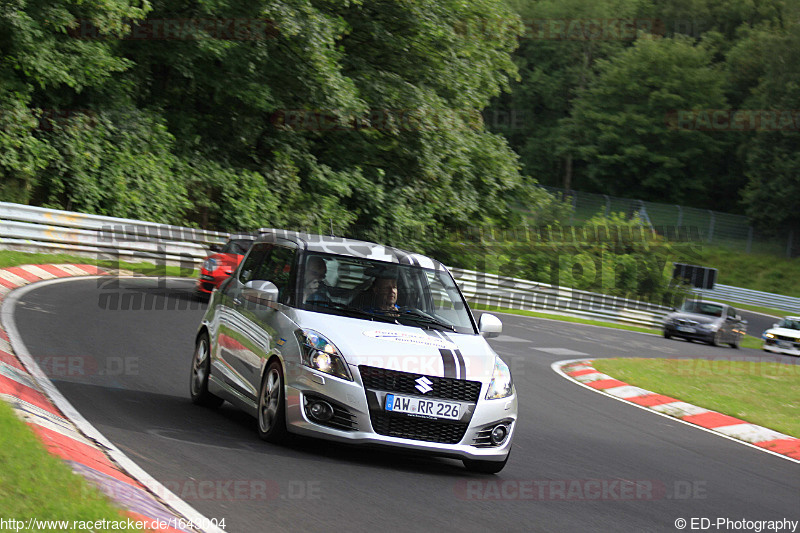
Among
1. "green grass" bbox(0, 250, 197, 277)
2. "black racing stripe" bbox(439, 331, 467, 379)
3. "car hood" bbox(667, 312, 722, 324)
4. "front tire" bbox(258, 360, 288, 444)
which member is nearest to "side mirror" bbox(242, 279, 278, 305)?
"front tire" bbox(258, 360, 288, 444)

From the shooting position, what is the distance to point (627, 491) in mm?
7609

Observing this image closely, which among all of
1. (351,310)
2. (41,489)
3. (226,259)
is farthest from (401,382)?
(226,259)

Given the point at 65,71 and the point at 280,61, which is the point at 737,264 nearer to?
the point at 280,61

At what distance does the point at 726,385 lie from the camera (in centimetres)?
1727

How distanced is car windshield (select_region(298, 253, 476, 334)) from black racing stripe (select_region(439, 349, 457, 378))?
52 centimetres

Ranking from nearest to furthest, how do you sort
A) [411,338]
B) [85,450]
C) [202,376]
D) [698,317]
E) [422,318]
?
[85,450]
[411,338]
[422,318]
[202,376]
[698,317]

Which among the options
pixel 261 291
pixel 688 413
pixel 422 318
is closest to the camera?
pixel 261 291

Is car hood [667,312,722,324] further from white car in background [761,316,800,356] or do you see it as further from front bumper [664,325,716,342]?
white car in background [761,316,800,356]

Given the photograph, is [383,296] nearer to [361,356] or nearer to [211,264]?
[361,356]

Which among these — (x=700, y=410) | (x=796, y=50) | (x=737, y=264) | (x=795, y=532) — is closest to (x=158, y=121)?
(x=700, y=410)

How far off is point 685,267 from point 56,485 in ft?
136

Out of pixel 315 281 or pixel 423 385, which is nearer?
pixel 423 385

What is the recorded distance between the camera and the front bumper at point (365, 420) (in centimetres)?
701

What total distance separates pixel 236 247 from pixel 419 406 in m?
11.8
